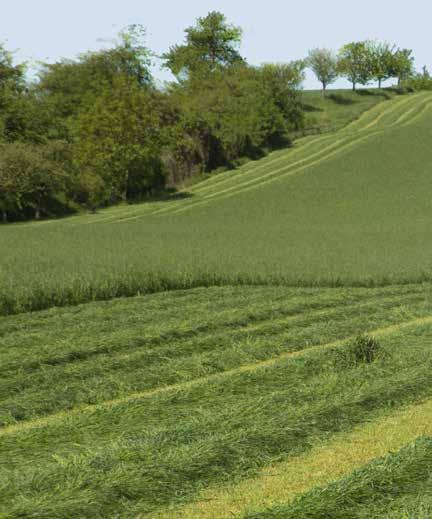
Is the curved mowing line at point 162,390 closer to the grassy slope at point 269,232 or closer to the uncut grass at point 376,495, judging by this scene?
the uncut grass at point 376,495

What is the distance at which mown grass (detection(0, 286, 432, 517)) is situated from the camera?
7273 millimetres

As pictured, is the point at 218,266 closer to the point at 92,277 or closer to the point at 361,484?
the point at 92,277

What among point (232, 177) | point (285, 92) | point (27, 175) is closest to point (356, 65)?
point (285, 92)

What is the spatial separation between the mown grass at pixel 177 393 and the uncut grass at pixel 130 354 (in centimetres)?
3

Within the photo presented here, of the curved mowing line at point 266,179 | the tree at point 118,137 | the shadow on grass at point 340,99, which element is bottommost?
the curved mowing line at point 266,179

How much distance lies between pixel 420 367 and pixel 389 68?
123793 mm

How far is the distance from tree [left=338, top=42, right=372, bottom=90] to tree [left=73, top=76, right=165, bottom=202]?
225 feet

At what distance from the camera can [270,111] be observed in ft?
239

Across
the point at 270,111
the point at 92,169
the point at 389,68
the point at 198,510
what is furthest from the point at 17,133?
the point at 389,68

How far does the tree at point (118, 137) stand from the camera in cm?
5647

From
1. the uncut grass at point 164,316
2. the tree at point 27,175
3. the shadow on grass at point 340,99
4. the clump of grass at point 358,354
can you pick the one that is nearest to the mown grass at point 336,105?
the shadow on grass at point 340,99

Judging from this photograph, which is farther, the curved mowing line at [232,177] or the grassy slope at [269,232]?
the curved mowing line at [232,177]

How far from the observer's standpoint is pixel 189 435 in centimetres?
854

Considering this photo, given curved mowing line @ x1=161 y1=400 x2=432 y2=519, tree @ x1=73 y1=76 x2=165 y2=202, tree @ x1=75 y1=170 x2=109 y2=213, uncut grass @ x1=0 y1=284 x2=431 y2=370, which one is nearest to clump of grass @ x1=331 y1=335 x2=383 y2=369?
curved mowing line @ x1=161 y1=400 x2=432 y2=519
